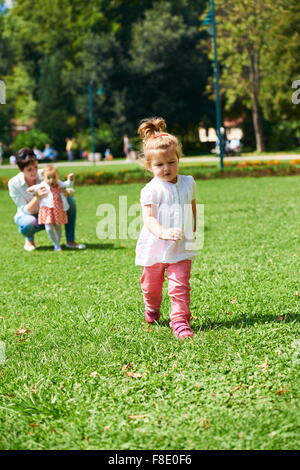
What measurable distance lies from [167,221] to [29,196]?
4.92 metres

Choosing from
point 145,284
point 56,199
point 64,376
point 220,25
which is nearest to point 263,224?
point 56,199

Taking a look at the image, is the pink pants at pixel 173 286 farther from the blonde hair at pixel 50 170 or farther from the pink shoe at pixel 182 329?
the blonde hair at pixel 50 170

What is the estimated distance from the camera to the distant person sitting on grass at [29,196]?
927cm

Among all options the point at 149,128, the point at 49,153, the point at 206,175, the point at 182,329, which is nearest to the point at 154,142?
the point at 149,128

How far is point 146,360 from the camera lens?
14.0 ft

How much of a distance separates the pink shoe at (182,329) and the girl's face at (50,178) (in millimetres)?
4707

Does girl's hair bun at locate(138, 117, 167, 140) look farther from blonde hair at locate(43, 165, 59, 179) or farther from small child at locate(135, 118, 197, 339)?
blonde hair at locate(43, 165, 59, 179)

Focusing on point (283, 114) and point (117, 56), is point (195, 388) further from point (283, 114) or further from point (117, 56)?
point (117, 56)

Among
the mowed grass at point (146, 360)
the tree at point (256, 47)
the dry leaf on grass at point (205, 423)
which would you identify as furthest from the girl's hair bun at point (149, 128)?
the tree at point (256, 47)

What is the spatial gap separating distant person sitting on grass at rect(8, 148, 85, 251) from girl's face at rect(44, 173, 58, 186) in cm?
16

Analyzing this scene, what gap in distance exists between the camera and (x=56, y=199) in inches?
359

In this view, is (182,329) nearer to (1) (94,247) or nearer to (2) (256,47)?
(1) (94,247)

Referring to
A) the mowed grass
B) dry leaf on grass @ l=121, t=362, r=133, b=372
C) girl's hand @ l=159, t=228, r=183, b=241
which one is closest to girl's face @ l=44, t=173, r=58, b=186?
the mowed grass

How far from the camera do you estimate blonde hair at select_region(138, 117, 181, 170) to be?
4797mm
